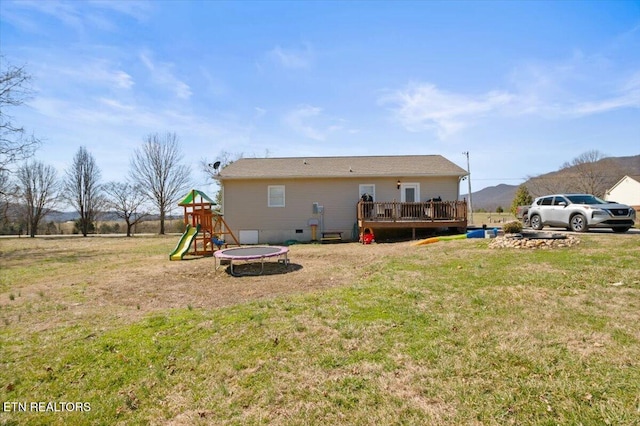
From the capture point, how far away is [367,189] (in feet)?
51.8

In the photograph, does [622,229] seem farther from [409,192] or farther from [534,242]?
[409,192]

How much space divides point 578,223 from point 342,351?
12.5 m

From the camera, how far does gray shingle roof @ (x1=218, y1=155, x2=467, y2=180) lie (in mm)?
15398

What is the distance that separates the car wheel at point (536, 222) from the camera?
13.0 metres

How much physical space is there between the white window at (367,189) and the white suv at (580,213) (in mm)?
7016

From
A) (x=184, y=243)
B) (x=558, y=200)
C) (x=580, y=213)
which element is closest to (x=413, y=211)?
(x=558, y=200)

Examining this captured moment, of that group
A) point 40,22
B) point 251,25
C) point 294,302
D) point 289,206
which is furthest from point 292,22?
point 294,302

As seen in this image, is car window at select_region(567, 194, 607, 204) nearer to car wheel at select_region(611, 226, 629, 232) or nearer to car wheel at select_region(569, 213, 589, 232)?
car wheel at select_region(569, 213, 589, 232)

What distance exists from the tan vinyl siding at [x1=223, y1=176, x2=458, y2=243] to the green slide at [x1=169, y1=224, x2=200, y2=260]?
294 cm

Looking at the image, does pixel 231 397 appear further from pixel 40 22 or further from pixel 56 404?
pixel 40 22

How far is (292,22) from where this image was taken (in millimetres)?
10125

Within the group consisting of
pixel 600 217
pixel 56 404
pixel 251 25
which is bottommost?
pixel 56 404

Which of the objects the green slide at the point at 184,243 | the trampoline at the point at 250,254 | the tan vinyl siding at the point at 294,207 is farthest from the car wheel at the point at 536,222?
the green slide at the point at 184,243

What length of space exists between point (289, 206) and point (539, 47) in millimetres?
11806
